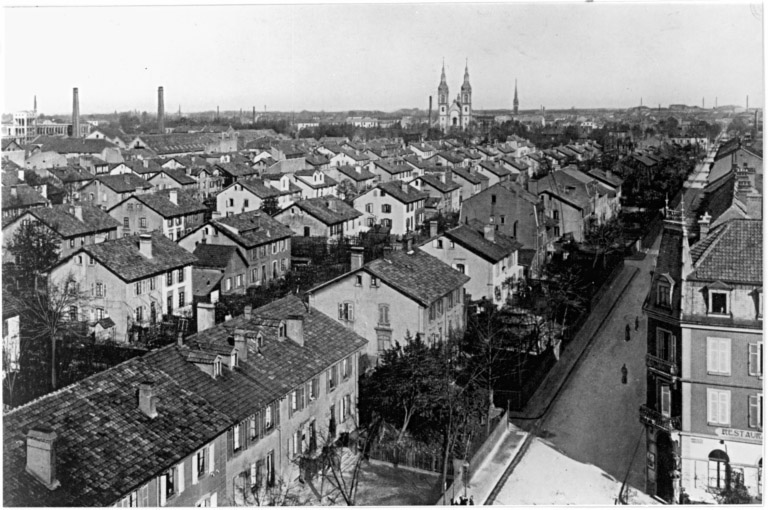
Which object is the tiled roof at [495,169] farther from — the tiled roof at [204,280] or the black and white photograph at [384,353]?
the tiled roof at [204,280]

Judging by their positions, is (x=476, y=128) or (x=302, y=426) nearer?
(x=302, y=426)

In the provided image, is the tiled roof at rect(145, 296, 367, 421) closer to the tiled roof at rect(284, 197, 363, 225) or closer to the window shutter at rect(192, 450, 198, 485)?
the window shutter at rect(192, 450, 198, 485)

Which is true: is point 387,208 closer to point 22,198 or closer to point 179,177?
point 179,177

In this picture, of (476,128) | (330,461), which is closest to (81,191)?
(330,461)

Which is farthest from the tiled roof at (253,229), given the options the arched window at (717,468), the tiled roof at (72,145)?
the tiled roof at (72,145)

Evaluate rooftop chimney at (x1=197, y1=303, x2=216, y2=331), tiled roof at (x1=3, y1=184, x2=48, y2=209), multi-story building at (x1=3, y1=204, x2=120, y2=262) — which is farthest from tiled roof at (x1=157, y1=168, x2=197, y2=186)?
rooftop chimney at (x1=197, y1=303, x2=216, y2=331)

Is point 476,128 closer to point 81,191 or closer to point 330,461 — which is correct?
point 81,191
